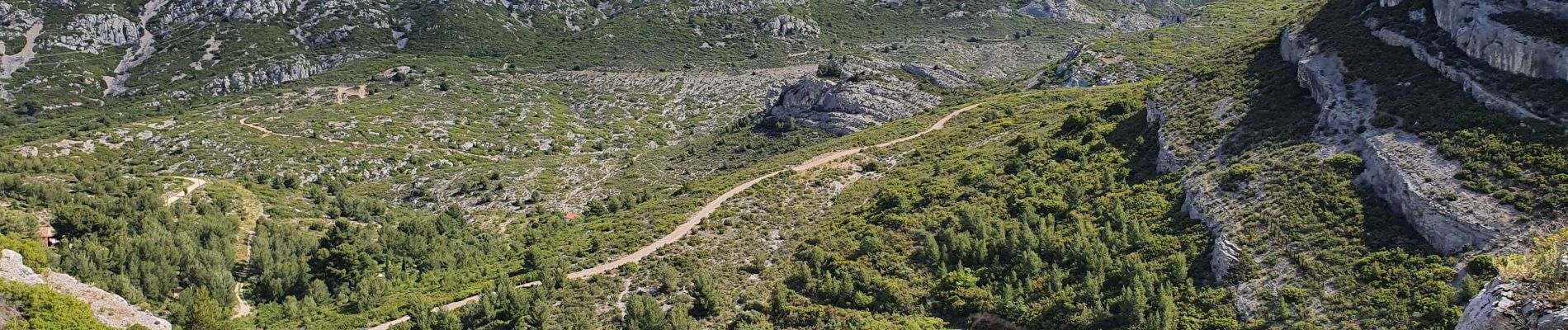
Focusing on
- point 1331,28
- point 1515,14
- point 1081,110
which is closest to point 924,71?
point 1081,110

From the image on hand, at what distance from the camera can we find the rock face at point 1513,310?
41.4 ft

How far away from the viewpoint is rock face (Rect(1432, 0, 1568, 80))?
2814cm

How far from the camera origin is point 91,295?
93.9 feet

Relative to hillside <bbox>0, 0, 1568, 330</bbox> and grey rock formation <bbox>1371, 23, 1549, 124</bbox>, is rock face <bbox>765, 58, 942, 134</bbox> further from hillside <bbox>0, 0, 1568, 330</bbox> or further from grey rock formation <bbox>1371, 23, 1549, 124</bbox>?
grey rock formation <bbox>1371, 23, 1549, 124</bbox>

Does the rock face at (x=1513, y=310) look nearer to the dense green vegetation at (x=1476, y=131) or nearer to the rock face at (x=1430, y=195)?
the rock face at (x=1430, y=195)

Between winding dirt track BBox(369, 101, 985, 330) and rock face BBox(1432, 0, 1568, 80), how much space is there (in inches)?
1379

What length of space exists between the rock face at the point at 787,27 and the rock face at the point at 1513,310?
5226 inches

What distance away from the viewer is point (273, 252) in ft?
143

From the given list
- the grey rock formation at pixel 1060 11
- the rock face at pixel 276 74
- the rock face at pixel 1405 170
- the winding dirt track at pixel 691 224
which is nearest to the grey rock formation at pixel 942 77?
the winding dirt track at pixel 691 224

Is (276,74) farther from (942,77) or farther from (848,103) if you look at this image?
(942,77)

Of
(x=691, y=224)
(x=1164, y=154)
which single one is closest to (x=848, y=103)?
(x=691, y=224)

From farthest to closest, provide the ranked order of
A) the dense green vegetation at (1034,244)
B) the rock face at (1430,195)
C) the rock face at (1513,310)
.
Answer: the dense green vegetation at (1034,244), the rock face at (1430,195), the rock face at (1513,310)

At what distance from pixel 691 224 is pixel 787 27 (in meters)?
104

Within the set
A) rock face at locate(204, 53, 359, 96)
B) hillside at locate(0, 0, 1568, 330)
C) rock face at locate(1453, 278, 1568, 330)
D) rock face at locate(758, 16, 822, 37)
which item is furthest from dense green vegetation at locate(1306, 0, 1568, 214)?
rock face at locate(204, 53, 359, 96)
